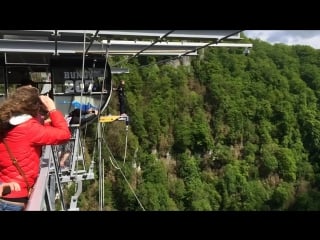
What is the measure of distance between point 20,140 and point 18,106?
0.14 meters

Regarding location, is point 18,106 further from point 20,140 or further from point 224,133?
point 224,133

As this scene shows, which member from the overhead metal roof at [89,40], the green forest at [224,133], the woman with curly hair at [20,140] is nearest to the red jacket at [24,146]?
the woman with curly hair at [20,140]

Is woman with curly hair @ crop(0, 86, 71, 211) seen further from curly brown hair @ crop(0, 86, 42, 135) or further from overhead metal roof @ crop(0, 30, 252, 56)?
overhead metal roof @ crop(0, 30, 252, 56)

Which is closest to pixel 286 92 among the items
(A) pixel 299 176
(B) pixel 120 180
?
(A) pixel 299 176

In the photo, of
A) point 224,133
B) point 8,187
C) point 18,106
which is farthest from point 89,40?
point 224,133

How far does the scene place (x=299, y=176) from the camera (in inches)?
1923

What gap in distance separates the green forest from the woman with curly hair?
36.2 m

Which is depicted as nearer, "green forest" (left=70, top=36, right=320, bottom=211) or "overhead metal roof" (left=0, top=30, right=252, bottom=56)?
"overhead metal roof" (left=0, top=30, right=252, bottom=56)

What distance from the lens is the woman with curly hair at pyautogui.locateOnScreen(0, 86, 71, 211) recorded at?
1913 millimetres

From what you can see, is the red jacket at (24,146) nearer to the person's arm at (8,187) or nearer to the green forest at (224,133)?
the person's arm at (8,187)

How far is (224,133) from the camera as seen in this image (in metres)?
49.1

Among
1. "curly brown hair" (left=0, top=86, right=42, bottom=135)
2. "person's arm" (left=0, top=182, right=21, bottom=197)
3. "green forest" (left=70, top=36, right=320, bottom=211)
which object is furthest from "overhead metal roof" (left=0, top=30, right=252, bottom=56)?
"green forest" (left=70, top=36, right=320, bottom=211)

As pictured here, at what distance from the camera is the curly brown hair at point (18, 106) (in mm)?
1915
